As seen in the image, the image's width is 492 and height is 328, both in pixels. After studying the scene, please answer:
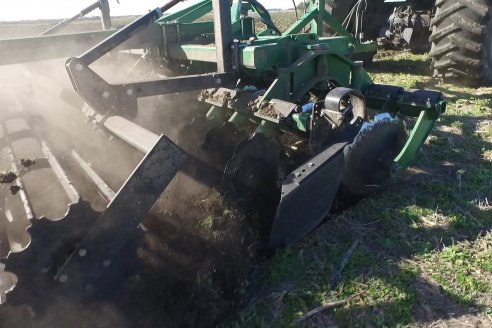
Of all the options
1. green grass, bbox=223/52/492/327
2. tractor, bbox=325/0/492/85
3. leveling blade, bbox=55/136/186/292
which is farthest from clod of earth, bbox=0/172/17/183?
tractor, bbox=325/0/492/85

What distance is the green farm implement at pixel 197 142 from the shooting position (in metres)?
1.92

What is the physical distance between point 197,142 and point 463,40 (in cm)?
337

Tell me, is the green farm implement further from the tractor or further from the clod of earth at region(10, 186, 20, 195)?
the tractor

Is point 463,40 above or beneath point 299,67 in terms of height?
beneath

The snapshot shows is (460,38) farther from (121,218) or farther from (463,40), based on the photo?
(121,218)

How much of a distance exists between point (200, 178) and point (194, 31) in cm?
191

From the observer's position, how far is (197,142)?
304 centimetres

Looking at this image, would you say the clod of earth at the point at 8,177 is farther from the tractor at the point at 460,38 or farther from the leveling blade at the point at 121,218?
the tractor at the point at 460,38

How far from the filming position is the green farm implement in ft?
6.30

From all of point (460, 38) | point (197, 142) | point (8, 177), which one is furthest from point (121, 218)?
point (460, 38)

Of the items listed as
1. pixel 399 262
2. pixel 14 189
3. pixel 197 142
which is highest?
pixel 14 189

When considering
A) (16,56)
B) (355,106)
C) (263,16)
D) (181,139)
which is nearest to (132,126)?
(181,139)

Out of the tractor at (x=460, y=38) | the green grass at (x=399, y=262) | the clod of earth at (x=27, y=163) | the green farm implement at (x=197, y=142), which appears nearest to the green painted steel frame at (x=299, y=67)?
the green farm implement at (x=197, y=142)

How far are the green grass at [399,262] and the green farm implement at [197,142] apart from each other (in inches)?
6.8
